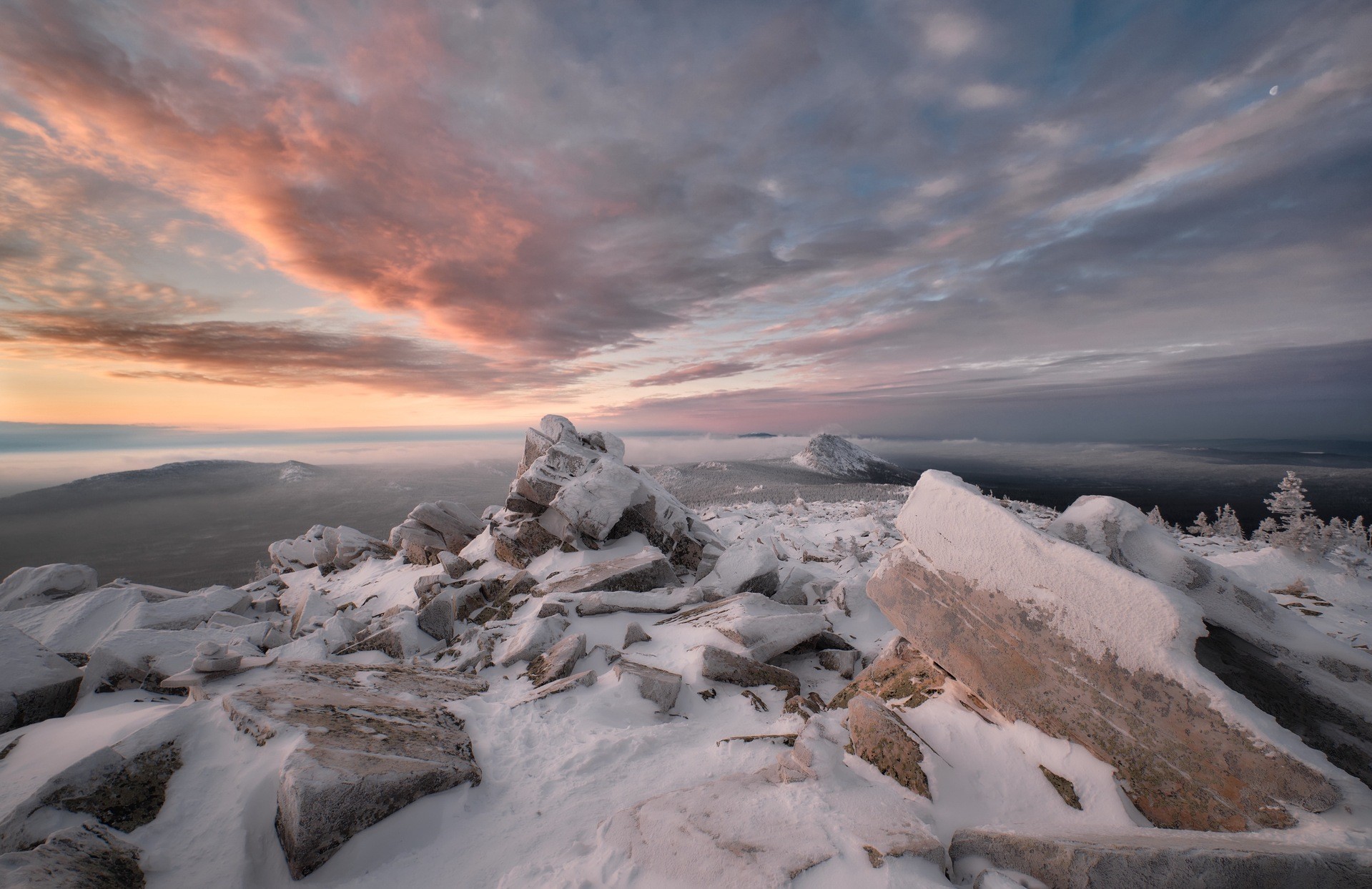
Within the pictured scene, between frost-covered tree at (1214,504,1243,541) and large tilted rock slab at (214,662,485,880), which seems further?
frost-covered tree at (1214,504,1243,541)

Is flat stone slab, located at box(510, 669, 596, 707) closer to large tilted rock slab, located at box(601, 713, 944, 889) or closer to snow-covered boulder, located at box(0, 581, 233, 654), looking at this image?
large tilted rock slab, located at box(601, 713, 944, 889)

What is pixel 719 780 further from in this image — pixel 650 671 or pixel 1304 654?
pixel 1304 654

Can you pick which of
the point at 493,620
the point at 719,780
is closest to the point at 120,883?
the point at 719,780

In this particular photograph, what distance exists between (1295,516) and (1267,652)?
2053 centimetres

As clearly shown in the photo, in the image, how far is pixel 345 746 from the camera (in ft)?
17.5

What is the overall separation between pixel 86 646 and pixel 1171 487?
245364mm

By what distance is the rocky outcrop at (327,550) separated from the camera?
61.2 ft

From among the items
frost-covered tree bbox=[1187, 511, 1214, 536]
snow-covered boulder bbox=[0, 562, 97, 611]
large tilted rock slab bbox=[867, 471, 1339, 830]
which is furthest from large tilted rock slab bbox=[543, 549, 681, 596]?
frost-covered tree bbox=[1187, 511, 1214, 536]

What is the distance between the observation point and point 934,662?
682cm

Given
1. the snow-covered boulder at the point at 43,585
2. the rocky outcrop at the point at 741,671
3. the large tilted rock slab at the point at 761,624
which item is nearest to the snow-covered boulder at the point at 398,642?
the large tilted rock slab at the point at 761,624

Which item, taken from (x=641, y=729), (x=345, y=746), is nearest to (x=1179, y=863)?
(x=641, y=729)

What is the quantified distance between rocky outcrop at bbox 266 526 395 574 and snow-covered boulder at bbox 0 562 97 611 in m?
5.60

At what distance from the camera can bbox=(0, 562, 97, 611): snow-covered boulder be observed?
13656mm

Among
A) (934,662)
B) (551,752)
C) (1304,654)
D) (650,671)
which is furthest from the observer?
(650,671)
